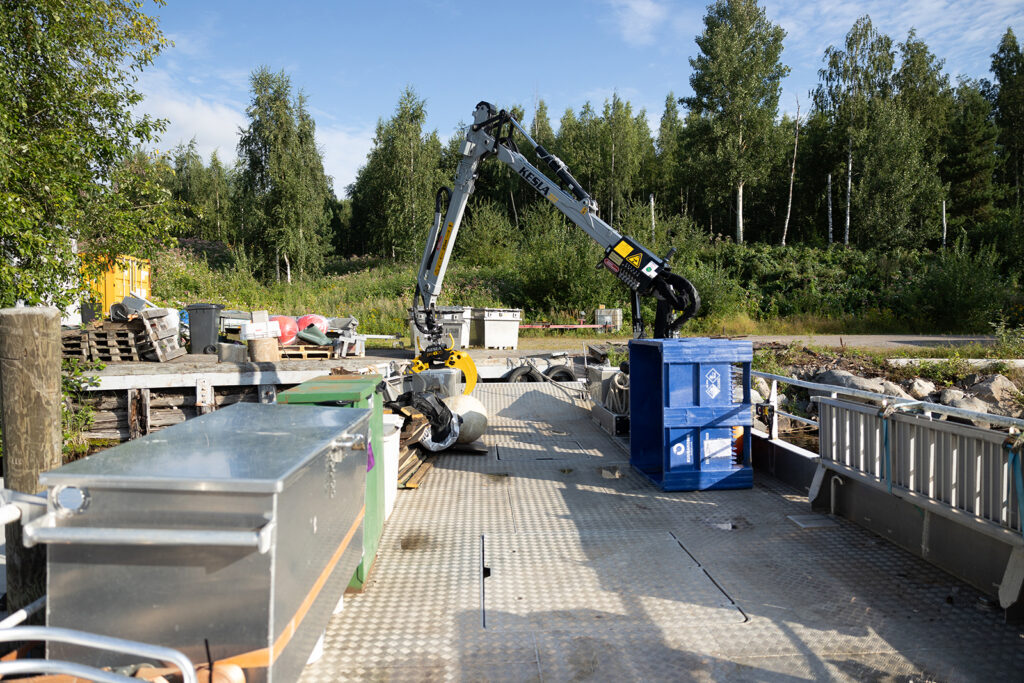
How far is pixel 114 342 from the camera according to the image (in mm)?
12414

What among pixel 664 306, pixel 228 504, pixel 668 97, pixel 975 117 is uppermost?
pixel 668 97

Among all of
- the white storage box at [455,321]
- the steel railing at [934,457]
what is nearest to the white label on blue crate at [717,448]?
the steel railing at [934,457]

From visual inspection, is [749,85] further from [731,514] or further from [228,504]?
[228,504]

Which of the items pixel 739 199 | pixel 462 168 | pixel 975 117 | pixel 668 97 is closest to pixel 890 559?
pixel 462 168

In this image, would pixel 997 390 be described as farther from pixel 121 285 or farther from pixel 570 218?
pixel 121 285

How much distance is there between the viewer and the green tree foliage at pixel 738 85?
32.3 m

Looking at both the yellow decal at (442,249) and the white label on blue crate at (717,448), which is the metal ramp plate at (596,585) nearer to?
the white label on blue crate at (717,448)

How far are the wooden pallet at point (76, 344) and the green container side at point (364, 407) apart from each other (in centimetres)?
1015

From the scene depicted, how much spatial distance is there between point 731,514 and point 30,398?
5.19 m

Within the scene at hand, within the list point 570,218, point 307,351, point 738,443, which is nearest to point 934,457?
point 738,443

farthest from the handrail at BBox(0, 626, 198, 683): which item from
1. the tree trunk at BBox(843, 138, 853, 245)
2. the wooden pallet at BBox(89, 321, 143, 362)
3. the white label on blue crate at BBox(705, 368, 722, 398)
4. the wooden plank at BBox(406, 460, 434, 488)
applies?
the tree trunk at BBox(843, 138, 853, 245)

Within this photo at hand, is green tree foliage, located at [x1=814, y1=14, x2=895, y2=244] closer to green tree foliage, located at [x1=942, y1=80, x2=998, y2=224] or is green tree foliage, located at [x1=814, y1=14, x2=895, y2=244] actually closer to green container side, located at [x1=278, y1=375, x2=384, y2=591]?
green tree foliage, located at [x1=942, y1=80, x2=998, y2=224]

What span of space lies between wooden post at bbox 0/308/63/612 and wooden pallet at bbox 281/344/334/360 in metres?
10.8

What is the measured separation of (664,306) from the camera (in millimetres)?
7969
